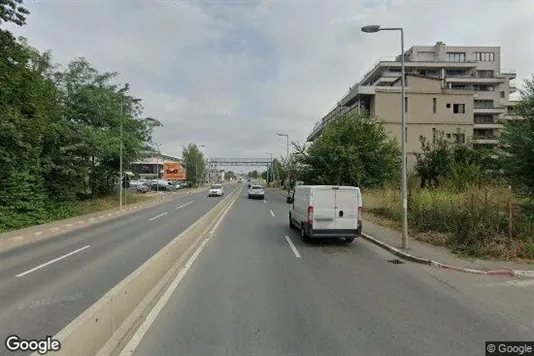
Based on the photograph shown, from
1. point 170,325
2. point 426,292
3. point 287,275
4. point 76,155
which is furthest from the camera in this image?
point 76,155

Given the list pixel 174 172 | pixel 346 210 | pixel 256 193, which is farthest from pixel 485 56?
pixel 346 210

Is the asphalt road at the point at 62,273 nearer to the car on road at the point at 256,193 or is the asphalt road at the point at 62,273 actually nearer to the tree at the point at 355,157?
the tree at the point at 355,157

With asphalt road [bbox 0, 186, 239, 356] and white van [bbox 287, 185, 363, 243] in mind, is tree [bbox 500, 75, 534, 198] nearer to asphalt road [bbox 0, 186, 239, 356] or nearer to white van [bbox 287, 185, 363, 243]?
white van [bbox 287, 185, 363, 243]

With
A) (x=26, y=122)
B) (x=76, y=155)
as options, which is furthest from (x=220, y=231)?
(x=76, y=155)

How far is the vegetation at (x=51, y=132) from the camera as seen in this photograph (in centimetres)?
1933

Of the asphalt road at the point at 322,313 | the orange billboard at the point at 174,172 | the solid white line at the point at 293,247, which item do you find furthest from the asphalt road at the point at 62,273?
the orange billboard at the point at 174,172

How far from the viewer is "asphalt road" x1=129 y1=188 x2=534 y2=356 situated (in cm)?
519

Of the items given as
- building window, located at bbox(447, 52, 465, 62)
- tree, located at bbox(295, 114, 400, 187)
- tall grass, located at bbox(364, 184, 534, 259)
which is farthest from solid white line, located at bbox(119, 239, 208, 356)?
building window, located at bbox(447, 52, 465, 62)

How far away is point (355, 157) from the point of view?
26.8 meters

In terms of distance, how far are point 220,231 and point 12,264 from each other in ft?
26.3

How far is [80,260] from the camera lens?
1169 centimetres

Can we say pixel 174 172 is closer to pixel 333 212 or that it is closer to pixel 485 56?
pixel 485 56

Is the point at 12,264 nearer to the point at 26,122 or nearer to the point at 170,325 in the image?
the point at 170,325

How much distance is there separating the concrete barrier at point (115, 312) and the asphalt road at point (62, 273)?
37.5 inches
